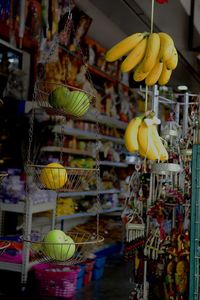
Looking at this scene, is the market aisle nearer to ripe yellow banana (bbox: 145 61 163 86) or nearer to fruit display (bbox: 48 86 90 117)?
ripe yellow banana (bbox: 145 61 163 86)

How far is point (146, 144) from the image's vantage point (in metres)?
2.45

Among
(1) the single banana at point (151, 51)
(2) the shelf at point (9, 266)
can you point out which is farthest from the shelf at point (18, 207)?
(1) the single banana at point (151, 51)

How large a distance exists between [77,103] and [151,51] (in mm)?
492

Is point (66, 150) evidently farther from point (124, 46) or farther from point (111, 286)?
point (124, 46)

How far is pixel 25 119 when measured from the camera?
5.14m

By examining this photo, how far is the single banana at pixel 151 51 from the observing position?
7.34 ft

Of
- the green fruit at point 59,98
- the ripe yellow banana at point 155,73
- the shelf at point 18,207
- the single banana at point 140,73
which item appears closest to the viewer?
the green fruit at point 59,98

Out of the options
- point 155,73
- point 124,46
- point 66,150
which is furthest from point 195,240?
point 66,150

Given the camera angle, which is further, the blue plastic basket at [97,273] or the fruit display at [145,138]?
the blue plastic basket at [97,273]

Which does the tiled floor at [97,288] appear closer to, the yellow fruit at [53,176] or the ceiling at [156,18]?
the yellow fruit at [53,176]

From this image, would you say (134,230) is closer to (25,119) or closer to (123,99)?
(25,119)

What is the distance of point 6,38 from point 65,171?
12.1 ft

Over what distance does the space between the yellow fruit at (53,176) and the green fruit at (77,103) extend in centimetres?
28

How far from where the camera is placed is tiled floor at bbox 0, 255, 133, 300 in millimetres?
4554
